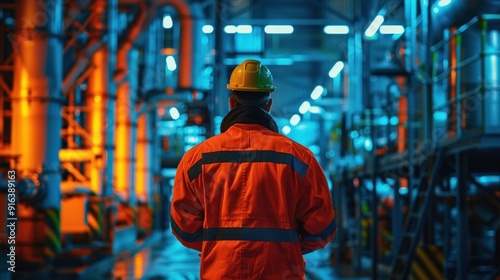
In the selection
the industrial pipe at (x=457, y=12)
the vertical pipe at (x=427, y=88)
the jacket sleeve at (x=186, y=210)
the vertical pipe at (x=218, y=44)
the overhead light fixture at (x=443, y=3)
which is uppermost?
the vertical pipe at (x=218, y=44)

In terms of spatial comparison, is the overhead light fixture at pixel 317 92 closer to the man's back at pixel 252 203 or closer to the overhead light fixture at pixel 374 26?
the overhead light fixture at pixel 374 26

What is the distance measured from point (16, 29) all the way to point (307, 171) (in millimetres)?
11287

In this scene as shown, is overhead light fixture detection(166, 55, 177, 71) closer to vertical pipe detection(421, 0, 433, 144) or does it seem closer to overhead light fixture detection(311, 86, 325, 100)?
overhead light fixture detection(311, 86, 325, 100)

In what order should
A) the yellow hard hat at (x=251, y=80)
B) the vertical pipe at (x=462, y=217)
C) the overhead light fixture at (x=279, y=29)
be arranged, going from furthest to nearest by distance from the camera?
the overhead light fixture at (x=279, y=29), the vertical pipe at (x=462, y=217), the yellow hard hat at (x=251, y=80)

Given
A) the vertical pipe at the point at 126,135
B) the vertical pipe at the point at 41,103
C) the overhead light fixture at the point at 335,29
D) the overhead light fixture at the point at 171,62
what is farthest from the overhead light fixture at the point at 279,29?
the vertical pipe at the point at 41,103

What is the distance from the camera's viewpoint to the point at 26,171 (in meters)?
14.0

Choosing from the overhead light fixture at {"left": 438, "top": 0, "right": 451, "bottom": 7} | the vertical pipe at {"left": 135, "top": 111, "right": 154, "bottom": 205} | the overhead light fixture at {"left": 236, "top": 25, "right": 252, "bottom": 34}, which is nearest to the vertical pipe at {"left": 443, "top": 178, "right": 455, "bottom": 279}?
the overhead light fixture at {"left": 438, "top": 0, "right": 451, "bottom": 7}

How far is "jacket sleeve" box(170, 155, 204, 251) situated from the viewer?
3652 mm

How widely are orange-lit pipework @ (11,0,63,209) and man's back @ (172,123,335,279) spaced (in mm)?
10717

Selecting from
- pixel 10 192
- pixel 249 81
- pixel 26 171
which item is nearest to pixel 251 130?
pixel 249 81

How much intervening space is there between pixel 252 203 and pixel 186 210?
327 millimetres

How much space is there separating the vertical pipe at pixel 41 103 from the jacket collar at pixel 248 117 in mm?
10653

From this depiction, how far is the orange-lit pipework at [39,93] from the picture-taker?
13820 mm

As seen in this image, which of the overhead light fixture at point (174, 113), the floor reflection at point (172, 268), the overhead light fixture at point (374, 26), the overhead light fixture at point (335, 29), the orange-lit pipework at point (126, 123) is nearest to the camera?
the floor reflection at point (172, 268)
